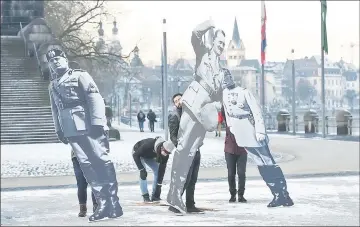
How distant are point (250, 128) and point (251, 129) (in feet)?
0.07

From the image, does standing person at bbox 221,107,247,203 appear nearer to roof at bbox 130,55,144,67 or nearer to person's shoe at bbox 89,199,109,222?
person's shoe at bbox 89,199,109,222

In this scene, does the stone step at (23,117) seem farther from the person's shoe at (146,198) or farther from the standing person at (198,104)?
the standing person at (198,104)

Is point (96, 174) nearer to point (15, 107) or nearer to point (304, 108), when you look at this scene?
point (15, 107)

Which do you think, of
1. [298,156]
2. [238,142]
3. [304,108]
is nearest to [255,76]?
[304,108]

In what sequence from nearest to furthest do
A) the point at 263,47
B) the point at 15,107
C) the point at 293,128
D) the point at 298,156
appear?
the point at 15,107
the point at 263,47
the point at 293,128
the point at 298,156

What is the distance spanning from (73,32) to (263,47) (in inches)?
73.6

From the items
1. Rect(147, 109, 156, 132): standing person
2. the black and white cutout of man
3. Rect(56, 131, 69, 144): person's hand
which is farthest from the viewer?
Rect(147, 109, 156, 132): standing person

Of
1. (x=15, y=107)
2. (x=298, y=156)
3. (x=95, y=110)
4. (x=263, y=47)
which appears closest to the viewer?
(x=95, y=110)

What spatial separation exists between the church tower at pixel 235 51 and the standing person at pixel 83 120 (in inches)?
39.7

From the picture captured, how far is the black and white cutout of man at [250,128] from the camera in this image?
193 inches

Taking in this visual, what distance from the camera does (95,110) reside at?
15.1 ft

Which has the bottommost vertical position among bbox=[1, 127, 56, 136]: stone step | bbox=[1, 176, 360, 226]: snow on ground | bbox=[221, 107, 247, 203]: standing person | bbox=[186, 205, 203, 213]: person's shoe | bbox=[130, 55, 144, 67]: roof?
bbox=[1, 176, 360, 226]: snow on ground

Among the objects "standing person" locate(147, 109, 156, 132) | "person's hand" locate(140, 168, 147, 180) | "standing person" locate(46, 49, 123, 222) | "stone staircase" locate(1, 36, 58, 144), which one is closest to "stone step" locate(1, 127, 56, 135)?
"stone staircase" locate(1, 36, 58, 144)

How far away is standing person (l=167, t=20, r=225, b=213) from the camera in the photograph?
474 cm
